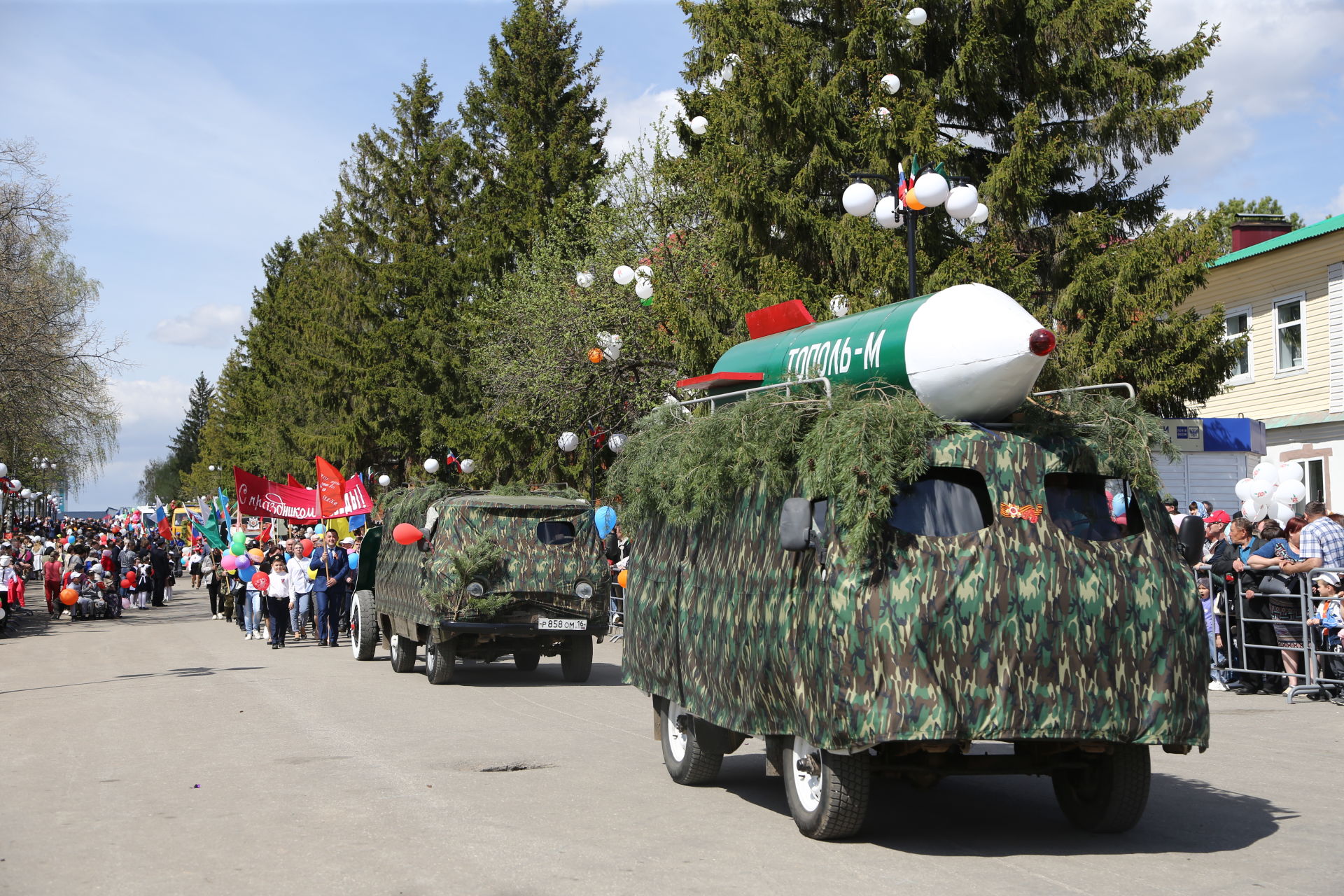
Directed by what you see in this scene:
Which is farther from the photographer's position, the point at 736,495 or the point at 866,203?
the point at 866,203

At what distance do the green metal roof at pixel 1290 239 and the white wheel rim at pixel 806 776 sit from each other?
75.6 feet

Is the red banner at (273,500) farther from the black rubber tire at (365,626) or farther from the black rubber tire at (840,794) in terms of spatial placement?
the black rubber tire at (840,794)

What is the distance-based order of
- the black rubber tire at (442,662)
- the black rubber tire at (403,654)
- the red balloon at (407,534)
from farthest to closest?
the black rubber tire at (403,654)
the red balloon at (407,534)
the black rubber tire at (442,662)

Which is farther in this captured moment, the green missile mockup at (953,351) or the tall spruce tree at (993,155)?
the tall spruce tree at (993,155)

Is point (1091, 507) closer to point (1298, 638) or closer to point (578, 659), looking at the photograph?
point (1298, 638)

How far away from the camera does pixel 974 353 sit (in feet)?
24.2

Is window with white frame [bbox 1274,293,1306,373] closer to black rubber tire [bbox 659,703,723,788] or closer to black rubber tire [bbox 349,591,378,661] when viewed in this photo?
black rubber tire [bbox 349,591,378,661]

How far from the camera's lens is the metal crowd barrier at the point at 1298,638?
14.2 metres

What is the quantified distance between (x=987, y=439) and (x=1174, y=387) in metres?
15.1

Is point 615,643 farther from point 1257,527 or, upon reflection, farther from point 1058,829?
point 1058,829

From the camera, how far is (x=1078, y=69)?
877 inches

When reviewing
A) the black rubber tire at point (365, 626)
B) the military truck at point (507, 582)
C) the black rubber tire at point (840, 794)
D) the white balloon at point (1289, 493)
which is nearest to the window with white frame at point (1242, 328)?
the white balloon at point (1289, 493)

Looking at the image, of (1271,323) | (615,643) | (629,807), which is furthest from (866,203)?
(1271,323)

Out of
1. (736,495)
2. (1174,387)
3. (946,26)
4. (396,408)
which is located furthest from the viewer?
(396,408)
